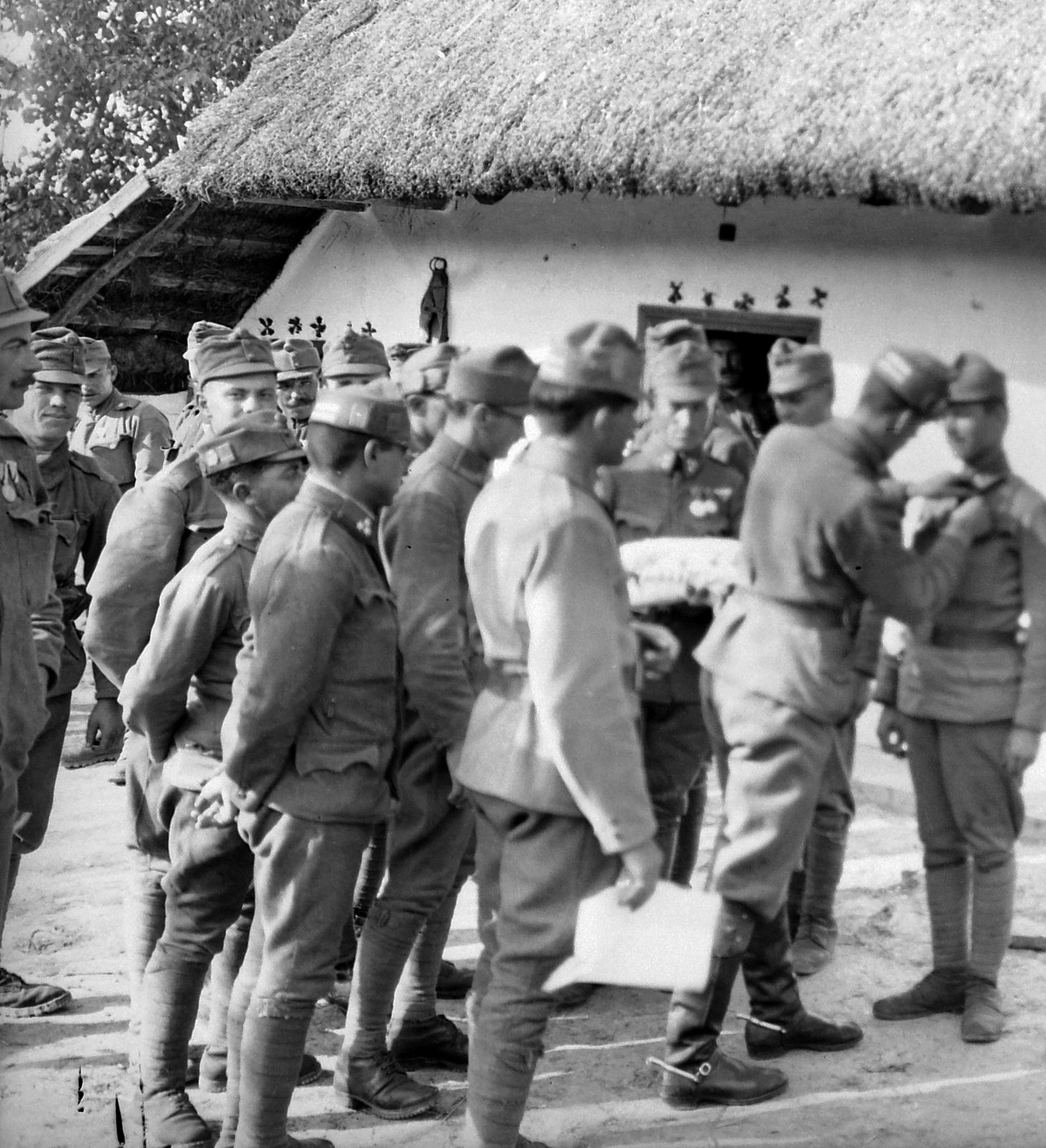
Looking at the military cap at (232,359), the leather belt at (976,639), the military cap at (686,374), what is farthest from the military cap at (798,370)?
the military cap at (232,359)

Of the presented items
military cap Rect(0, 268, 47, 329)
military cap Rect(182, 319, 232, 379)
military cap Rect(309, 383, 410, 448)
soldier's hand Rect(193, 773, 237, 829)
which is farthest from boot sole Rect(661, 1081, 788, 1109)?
military cap Rect(182, 319, 232, 379)

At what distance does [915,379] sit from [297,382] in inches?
151

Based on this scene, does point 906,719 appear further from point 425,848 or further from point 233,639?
point 233,639

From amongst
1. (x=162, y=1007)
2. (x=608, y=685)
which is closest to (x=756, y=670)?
(x=608, y=685)

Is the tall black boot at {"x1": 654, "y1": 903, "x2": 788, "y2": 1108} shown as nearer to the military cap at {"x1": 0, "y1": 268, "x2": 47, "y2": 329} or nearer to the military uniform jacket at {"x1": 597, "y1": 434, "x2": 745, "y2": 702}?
the military uniform jacket at {"x1": 597, "y1": 434, "x2": 745, "y2": 702}

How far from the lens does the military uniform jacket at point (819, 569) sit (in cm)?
300

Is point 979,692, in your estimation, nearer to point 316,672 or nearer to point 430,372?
point 316,672

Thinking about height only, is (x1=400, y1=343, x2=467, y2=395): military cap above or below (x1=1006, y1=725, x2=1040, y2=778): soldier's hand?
above

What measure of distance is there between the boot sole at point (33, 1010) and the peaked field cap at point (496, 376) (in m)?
2.32

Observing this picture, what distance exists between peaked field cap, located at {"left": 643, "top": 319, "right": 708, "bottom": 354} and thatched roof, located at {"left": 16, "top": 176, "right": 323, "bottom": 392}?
571 cm

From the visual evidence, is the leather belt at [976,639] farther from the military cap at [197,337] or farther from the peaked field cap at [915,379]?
the military cap at [197,337]

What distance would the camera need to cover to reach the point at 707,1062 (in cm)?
402

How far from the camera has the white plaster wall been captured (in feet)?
11.0

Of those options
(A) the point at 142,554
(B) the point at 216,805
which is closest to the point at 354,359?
(A) the point at 142,554
